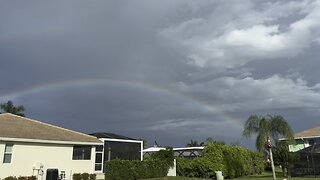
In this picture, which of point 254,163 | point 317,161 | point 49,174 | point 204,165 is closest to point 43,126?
point 204,165

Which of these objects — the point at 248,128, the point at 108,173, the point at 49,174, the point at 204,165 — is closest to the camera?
the point at 49,174

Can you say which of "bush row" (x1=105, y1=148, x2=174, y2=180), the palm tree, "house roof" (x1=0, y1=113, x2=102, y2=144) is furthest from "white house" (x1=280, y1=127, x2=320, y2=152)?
"house roof" (x1=0, y1=113, x2=102, y2=144)

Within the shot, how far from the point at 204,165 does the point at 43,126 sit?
14.9m

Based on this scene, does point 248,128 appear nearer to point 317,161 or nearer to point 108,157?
point 317,161

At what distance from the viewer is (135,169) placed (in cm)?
3034

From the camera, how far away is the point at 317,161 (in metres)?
40.9

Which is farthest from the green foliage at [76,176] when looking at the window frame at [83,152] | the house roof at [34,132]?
the house roof at [34,132]

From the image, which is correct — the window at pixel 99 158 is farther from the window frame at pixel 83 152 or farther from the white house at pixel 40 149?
the window frame at pixel 83 152

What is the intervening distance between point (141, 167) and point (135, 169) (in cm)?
104

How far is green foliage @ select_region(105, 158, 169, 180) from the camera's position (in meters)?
28.8

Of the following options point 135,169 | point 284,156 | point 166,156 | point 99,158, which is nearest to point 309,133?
point 284,156

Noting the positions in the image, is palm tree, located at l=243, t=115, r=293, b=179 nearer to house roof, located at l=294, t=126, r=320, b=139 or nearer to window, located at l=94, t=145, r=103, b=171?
window, located at l=94, t=145, r=103, b=171

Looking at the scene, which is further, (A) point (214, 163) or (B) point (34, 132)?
(A) point (214, 163)

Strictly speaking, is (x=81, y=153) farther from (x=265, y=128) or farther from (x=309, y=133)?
(x=309, y=133)
